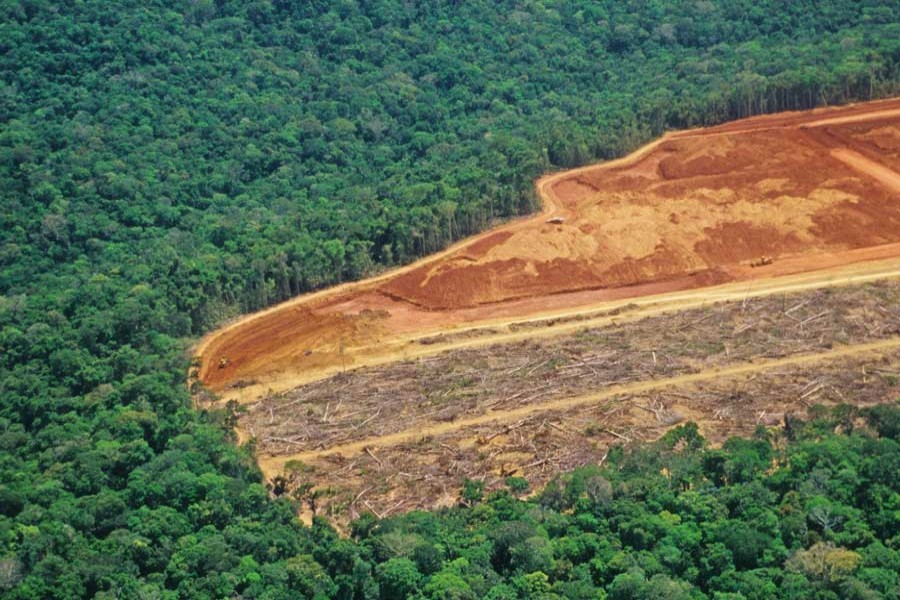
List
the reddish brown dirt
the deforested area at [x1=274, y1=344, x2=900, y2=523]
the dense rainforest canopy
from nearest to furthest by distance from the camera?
the dense rainforest canopy
the deforested area at [x1=274, y1=344, x2=900, y2=523]
the reddish brown dirt

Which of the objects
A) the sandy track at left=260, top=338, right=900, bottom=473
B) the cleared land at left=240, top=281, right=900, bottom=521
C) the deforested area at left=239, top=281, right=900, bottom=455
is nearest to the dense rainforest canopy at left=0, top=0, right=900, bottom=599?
the cleared land at left=240, top=281, right=900, bottom=521

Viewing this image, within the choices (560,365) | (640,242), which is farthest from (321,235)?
(560,365)

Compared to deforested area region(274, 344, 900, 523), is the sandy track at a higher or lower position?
higher

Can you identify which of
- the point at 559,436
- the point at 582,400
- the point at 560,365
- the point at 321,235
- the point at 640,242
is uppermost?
the point at 321,235

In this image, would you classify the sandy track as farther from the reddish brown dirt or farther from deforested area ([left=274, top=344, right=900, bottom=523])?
the reddish brown dirt

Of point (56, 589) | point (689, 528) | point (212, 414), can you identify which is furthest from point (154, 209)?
point (689, 528)

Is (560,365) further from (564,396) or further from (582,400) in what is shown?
(582,400)

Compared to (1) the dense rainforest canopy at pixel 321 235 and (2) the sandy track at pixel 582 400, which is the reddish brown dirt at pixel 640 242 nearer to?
(1) the dense rainforest canopy at pixel 321 235

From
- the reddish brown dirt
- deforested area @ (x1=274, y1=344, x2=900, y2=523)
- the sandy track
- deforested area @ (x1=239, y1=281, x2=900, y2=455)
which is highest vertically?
the reddish brown dirt
